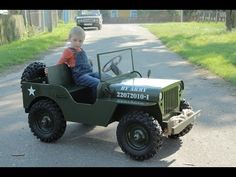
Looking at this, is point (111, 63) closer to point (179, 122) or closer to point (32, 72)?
point (32, 72)

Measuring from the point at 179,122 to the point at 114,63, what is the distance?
1157 millimetres

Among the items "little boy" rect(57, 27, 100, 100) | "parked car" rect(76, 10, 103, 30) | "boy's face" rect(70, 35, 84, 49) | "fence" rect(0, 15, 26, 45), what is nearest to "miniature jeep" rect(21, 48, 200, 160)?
"little boy" rect(57, 27, 100, 100)

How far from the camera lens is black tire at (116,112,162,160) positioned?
4512 mm

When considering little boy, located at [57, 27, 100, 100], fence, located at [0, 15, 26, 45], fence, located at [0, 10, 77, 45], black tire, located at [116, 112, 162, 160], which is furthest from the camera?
fence, located at [0, 10, 77, 45]

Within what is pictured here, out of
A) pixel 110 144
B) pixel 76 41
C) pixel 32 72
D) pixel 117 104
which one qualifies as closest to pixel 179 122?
pixel 117 104

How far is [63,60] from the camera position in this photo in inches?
216

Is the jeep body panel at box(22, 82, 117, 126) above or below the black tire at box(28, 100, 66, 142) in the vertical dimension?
above

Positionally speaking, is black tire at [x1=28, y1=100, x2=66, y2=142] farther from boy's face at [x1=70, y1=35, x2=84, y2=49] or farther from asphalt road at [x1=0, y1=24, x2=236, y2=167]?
boy's face at [x1=70, y1=35, x2=84, y2=49]

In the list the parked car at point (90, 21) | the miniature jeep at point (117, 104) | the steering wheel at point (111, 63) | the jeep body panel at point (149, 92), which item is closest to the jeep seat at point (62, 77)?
the miniature jeep at point (117, 104)

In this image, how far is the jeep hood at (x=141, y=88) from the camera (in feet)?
15.1

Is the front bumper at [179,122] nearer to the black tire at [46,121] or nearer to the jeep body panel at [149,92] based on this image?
the jeep body panel at [149,92]

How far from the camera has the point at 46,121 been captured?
17.3ft

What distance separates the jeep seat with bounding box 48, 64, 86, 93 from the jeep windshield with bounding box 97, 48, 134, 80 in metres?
0.43
